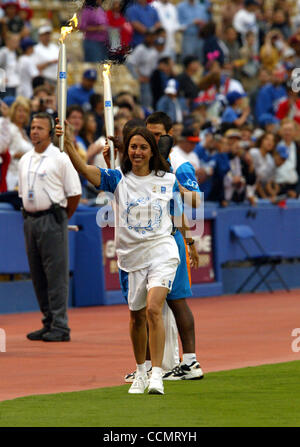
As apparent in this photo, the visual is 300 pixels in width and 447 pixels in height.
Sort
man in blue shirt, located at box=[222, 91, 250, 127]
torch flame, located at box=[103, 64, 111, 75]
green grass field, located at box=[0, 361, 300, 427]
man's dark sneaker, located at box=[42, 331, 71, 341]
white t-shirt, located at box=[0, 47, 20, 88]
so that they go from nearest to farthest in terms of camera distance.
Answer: green grass field, located at box=[0, 361, 300, 427]
torch flame, located at box=[103, 64, 111, 75]
man's dark sneaker, located at box=[42, 331, 71, 341]
white t-shirt, located at box=[0, 47, 20, 88]
man in blue shirt, located at box=[222, 91, 250, 127]

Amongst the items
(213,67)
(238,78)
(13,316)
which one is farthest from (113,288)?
(238,78)

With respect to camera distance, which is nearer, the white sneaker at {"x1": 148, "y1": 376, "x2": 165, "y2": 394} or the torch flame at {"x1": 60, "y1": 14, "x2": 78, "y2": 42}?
the white sneaker at {"x1": 148, "y1": 376, "x2": 165, "y2": 394}

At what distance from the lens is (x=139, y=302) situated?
927cm

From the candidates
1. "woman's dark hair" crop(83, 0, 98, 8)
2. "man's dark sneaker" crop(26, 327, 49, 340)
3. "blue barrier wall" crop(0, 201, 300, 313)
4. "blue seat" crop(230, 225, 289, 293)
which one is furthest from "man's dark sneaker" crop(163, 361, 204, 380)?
"blue seat" crop(230, 225, 289, 293)

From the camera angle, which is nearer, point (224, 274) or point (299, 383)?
point (299, 383)

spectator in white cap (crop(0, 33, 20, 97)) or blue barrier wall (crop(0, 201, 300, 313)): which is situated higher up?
spectator in white cap (crop(0, 33, 20, 97))

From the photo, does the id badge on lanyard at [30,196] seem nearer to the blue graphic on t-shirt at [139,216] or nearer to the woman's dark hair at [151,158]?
the woman's dark hair at [151,158]

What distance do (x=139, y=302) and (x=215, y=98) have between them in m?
13.9

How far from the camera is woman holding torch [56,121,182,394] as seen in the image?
9.23 m

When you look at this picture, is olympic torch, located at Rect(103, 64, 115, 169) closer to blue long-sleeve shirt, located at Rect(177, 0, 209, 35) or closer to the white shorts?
the white shorts

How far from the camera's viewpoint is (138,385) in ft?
30.0

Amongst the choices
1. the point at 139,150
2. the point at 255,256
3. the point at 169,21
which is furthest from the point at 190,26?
the point at 139,150

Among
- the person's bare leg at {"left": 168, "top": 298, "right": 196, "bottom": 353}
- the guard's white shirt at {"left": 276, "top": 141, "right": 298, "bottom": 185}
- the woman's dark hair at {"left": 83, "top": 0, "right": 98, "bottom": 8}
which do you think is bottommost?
the person's bare leg at {"left": 168, "top": 298, "right": 196, "bottom": 353}

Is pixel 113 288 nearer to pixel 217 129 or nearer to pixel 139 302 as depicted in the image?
pixel 217 129
